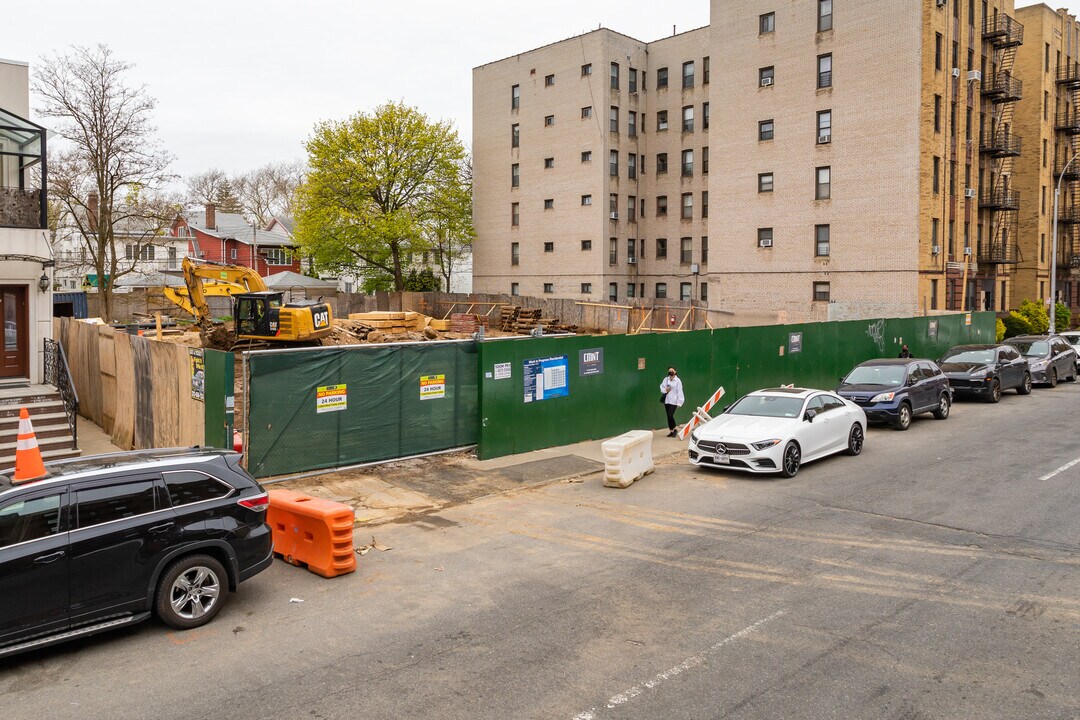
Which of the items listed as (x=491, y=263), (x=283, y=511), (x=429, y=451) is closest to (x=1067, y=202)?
(x=491, y=263)

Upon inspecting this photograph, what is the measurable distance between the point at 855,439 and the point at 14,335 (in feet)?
62.9

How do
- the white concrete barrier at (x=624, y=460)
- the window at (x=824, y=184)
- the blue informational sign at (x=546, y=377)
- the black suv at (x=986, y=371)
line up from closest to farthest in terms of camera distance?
1. the white concrete barrier at (x=624, y=460)
2. the blue informational sign at (x=546, y=377)
3. the black suv at (x=986, y=371)
4. the window at (x=824, y=184)

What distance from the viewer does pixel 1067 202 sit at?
A: 55.3 m

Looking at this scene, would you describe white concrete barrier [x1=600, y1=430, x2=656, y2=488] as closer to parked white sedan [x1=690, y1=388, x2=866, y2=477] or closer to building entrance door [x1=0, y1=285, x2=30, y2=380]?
parked white sedan [x1=690, y1=388, x2=866, y2=477]

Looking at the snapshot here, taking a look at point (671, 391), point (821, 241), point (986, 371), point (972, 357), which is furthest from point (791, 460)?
point (821, 241)

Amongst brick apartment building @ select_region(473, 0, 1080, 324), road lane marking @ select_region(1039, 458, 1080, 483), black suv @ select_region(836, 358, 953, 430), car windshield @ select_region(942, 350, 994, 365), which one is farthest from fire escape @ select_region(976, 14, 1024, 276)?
road lane marking @ select_region(1039, 458, 1080, 483)

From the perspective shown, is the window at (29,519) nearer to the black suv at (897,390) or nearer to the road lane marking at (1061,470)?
the road lane marking at (1061,470)

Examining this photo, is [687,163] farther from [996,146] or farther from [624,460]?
[624,460]

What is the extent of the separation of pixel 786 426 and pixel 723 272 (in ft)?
106

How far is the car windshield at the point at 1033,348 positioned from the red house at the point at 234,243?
2249 inches

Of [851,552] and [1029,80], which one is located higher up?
[1029,80]

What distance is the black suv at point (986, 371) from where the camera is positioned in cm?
2484

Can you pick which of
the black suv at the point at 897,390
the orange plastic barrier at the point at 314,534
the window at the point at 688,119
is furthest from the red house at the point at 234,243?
the orange plastic barrier at the point at 314,534

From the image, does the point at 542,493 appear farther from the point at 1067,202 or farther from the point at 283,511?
the point at 1067,202
